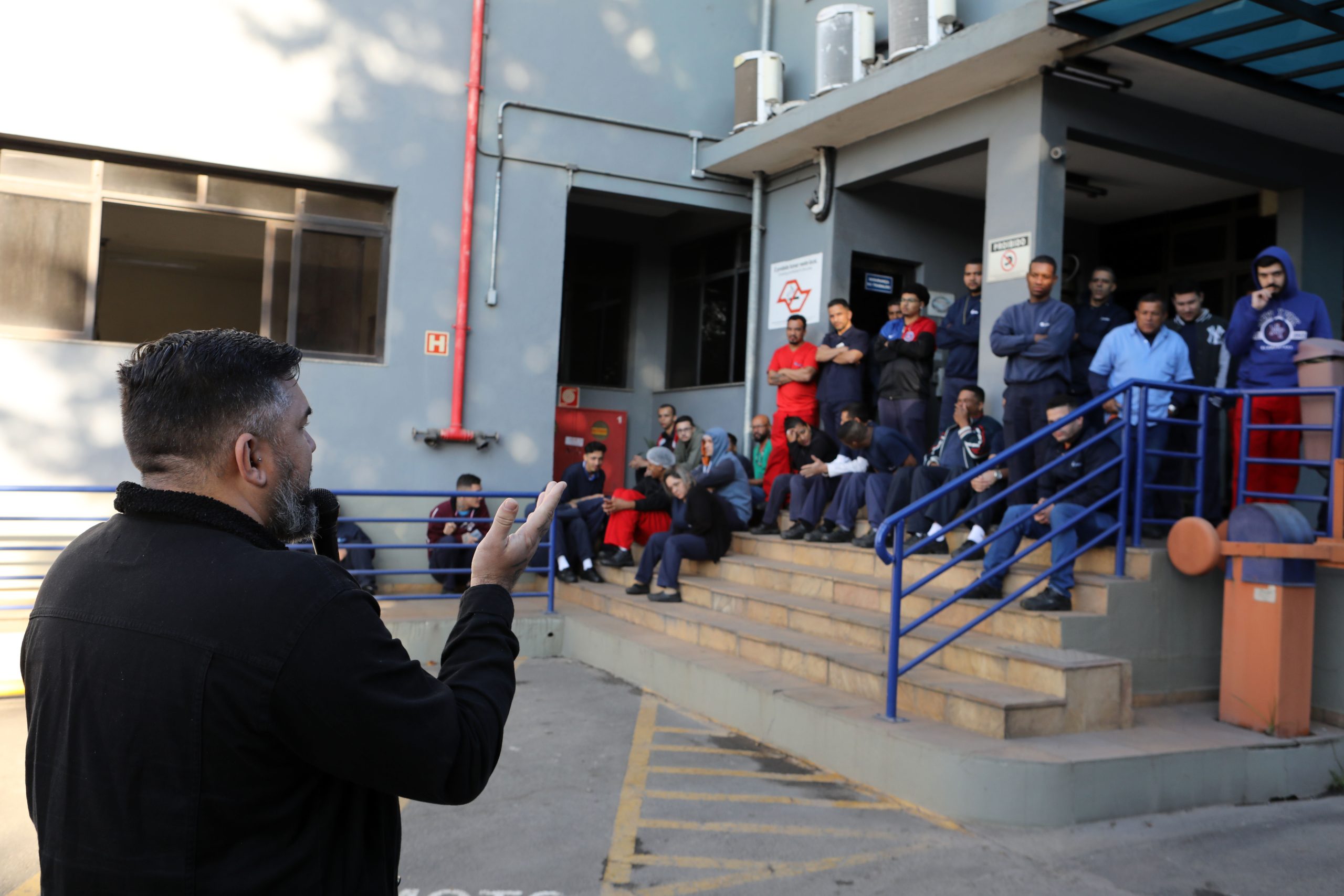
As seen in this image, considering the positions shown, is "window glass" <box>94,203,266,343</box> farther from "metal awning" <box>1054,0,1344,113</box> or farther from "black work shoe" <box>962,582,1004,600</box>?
"metal awning" <box>1054,0,1344,113</box>

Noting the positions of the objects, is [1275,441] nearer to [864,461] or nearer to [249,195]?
[864,461]

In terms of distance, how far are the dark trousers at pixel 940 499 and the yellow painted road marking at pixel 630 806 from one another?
2.47 metres

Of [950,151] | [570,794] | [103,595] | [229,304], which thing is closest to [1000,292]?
[950,151]

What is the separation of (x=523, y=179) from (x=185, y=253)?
327cm

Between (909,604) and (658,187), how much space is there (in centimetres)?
590

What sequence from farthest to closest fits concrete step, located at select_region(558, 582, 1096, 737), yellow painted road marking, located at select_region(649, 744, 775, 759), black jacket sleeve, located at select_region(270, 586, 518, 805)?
yellow painted road marking, located at select_region(649, 744, 775, 759)
concrete step, located at select_region(558, 582, 1096, 737)
black jacket sleeve, located at select_region(270, 586, 518, 805)

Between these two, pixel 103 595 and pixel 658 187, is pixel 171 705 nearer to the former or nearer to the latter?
pixel 103 595

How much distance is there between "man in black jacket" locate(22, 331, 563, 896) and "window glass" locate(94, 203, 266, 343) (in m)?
8.54

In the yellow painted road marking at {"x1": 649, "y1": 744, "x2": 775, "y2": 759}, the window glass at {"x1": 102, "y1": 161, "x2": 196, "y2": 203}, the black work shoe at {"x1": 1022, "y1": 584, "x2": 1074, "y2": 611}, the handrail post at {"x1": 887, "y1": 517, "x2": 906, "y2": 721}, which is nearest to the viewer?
the handrail post at {"x1": 887, "y1": 517, "x2": 906, "y2": 721}

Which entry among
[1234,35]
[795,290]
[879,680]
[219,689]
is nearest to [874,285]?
[795,290]

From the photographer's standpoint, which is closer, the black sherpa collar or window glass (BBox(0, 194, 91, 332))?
the black sherpa collar

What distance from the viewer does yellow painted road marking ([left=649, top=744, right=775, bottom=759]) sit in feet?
19.2

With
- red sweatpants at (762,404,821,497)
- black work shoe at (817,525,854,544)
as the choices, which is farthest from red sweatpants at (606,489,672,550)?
black work shoe at (817,525,854,544)

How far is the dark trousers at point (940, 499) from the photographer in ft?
24.2
